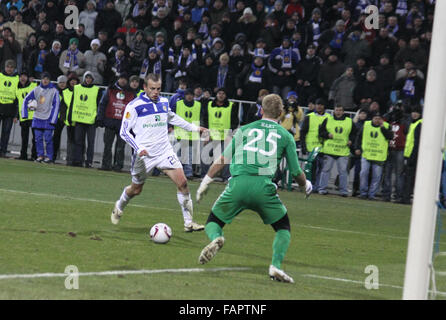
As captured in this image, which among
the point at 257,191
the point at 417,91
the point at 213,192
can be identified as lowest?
the point at 213,192

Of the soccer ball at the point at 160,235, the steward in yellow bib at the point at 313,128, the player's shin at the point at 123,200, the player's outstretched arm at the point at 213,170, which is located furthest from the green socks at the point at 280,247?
the steward in yellow bib at the point at 313,128

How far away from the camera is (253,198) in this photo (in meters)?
8.94

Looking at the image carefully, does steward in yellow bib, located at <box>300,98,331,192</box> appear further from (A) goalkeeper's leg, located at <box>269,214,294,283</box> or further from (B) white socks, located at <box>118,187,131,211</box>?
(A) goalkeeper's leg, located at <box>269,214,294,283</box>

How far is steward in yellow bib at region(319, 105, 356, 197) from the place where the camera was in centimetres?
2094

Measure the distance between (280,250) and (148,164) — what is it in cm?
415

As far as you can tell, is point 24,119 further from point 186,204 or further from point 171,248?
point 171,248

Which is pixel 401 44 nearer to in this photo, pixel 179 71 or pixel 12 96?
pixel 179 71

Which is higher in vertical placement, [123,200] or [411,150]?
[411,150]

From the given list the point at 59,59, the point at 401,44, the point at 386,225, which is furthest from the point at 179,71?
the point at 386,225

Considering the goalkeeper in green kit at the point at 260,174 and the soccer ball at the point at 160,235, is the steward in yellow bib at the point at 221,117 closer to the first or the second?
the soccer ball at the point at 160,235

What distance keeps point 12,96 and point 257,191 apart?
657 inches

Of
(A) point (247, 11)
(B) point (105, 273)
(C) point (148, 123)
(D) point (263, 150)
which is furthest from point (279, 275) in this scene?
(A) point (247, 11)

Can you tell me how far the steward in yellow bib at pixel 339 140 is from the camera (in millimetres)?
20938

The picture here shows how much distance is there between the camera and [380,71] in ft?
70.1
